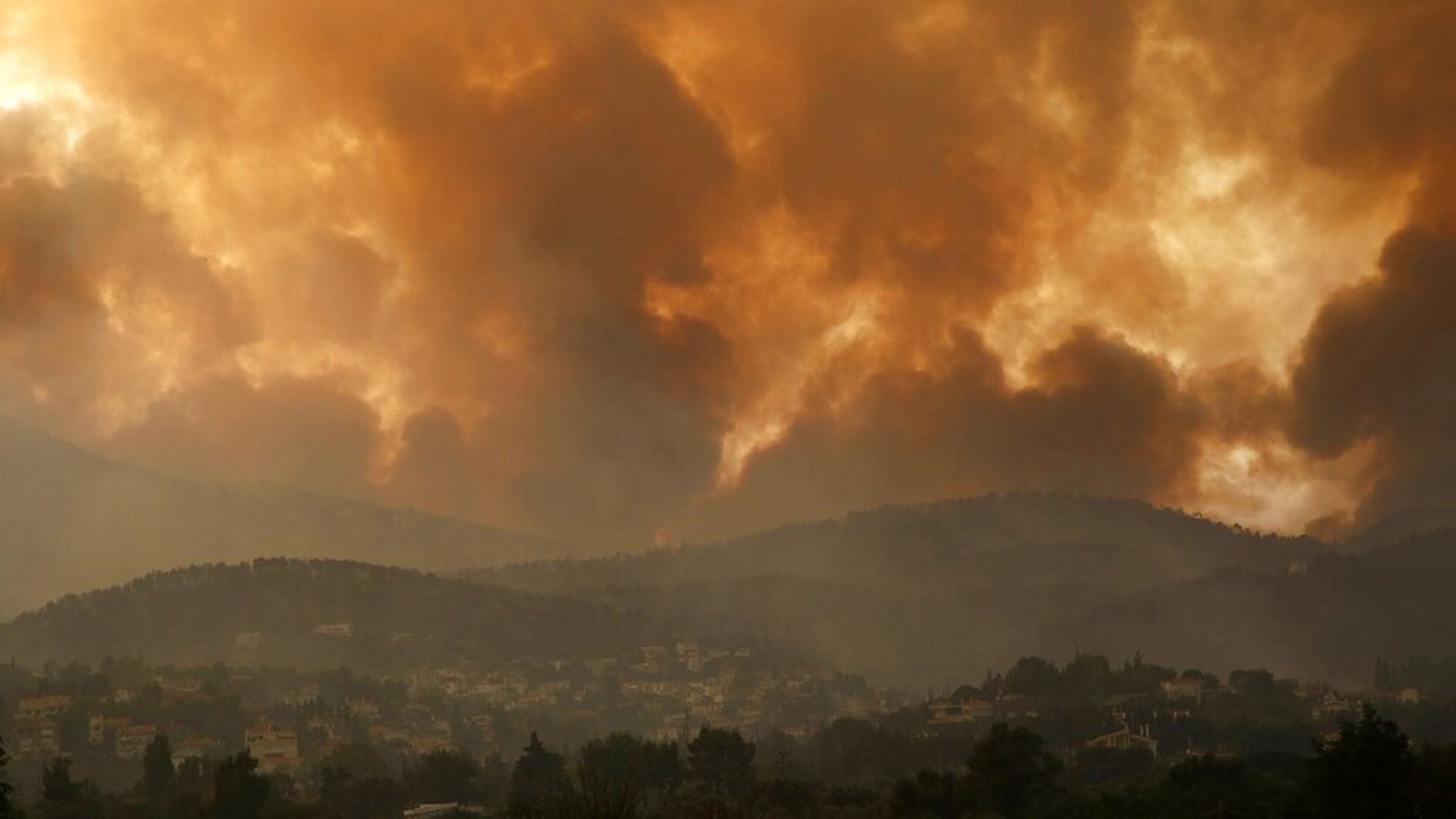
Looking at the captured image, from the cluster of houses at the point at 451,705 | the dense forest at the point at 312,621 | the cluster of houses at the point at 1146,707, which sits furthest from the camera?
the dense forest at the point at 312,621

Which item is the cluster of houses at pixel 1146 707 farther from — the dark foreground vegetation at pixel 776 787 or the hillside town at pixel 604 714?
the dark foreground vegetation at pixel 776 787

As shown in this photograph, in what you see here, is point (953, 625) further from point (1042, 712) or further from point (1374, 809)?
point (1374, 809)

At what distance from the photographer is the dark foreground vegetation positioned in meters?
53.8

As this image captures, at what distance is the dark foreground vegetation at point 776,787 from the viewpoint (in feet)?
177

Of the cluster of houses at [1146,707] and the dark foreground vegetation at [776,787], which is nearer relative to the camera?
the dark foreground vegetation at [776,787]

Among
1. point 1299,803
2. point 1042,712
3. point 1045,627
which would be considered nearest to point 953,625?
point 1045,627

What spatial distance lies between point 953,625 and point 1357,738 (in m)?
145

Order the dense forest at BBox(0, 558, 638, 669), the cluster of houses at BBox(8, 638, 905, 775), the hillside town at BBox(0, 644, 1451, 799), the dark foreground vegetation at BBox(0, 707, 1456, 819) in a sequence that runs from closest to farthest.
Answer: the dark foreground vegetation at BBox(0, 707, 1456, 819) → the hillside town at BBox(0, 644, 1451, 799) → the cluster of houses at BBox(8, 638, 905, 775) → the dense forest at BBox(0, 558, 638, 669)

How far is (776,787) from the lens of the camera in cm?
7394

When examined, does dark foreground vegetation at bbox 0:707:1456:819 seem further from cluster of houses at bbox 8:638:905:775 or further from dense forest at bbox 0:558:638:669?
dense forest at bbox 0:558:638:669

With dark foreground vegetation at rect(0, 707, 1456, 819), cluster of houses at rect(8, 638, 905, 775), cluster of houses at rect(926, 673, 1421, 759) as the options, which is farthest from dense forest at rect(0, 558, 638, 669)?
dark foreground vegetation at rect(0, 707, 1456, 819)

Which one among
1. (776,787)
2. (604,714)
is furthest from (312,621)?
(776,787)

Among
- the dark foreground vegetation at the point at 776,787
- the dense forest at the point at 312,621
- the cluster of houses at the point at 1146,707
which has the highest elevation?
the dense forest at the point at 312,621

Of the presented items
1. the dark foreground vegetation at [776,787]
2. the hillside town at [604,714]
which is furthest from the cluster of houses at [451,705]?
the dark foreground vegetation at [776,787]
